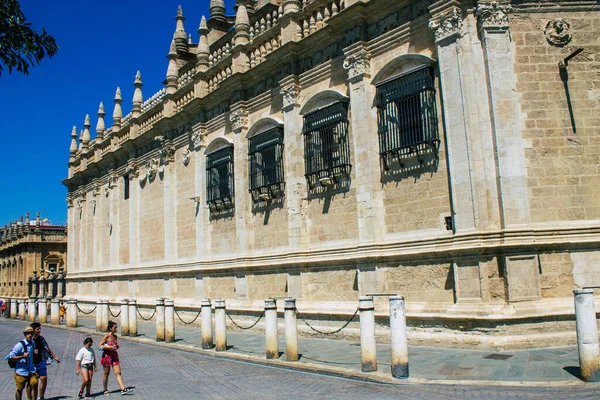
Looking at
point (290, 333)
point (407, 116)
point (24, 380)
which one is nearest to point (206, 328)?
point (290, 333)

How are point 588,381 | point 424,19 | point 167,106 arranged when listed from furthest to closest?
1. point 167,106
2. point 424,19
3. point 588,381

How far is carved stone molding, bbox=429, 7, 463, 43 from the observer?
39.8ft

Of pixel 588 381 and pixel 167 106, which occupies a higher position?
pixel 167 106

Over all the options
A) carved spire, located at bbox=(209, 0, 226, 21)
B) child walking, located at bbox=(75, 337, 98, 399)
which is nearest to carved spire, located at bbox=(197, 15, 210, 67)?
carved spire, located at bbox=(209, 0, 226, 21)

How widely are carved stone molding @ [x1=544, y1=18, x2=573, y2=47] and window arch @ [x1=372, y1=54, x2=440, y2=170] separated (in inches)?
95.2

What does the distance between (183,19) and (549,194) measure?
19.3 m

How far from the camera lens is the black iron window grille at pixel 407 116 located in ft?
41.9

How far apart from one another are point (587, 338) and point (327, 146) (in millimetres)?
8637

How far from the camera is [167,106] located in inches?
918

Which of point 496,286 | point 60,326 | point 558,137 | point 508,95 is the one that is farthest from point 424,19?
point 60,326

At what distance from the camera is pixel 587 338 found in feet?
27.3

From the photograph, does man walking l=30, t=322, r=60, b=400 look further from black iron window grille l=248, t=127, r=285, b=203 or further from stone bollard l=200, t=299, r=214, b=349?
black iron window grille l=248, t=127, r=285, b=203

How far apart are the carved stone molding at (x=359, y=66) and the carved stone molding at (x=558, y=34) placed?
417 centimetres

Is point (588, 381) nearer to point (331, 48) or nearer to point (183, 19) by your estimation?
point (331, 48)
